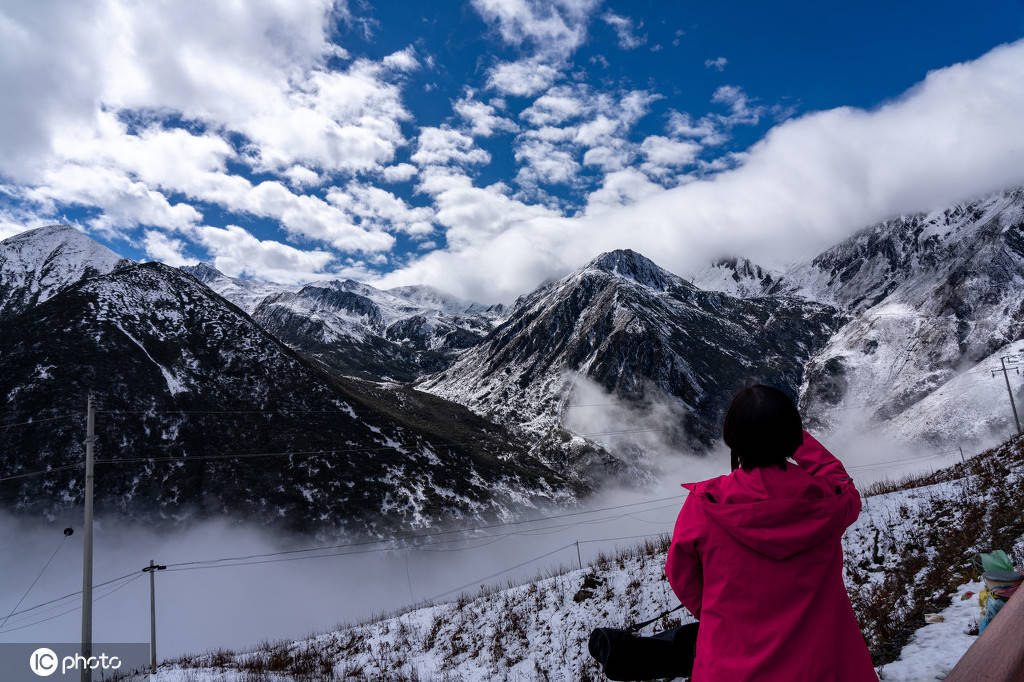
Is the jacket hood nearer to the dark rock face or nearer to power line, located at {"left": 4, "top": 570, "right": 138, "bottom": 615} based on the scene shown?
the dark rock face

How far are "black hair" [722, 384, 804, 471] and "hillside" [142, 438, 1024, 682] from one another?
270 inches

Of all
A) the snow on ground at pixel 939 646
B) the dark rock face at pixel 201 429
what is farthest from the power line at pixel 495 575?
the snow on ground at pixel 939 646

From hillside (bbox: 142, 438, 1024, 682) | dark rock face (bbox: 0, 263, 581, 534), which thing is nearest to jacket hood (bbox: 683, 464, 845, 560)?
hillside (bbox: 142, 438, 1024, 682)

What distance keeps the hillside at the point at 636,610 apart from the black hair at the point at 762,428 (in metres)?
6.86

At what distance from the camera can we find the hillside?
8938 mm

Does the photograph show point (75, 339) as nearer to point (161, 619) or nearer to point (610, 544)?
point (161, 619)

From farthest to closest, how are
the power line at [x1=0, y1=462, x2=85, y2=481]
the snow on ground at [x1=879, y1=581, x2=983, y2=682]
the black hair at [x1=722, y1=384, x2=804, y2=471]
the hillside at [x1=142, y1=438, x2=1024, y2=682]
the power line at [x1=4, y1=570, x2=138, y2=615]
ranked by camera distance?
the power line at [x1=0, y1=462, x2=85, y2=481], the power line at [x1=4, y1=570, x2=138, y2=615], the hillside at [x1=142, y1=438, x2=1024, y2=682], the snow on ground at [x1=879, y1=581, x2=983, y2=682], the black hair at [x1=722, y1=384, x2=804, y2=471]

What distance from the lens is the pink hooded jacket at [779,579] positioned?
2506 millimetres

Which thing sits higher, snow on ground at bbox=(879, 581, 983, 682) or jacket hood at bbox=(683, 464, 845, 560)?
jacket hood at bbox=(683, 464, 845, 560)

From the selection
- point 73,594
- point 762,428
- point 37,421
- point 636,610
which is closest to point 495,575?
point 73,594

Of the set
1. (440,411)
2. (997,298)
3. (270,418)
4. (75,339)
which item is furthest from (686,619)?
(997,298)

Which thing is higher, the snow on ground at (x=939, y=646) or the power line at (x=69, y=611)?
the snow on ground at (x=939, y=646)

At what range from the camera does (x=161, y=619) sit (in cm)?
7375

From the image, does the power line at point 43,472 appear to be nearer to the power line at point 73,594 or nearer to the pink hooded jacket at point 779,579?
the power line at point 73,594
